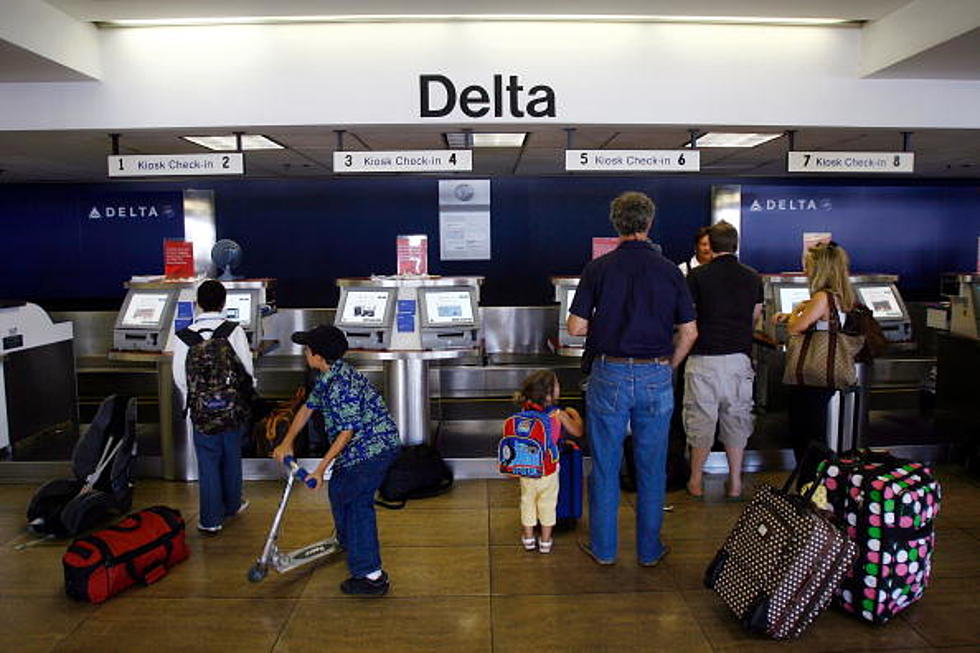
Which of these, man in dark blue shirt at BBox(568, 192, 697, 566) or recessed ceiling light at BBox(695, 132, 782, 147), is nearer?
man in dark blue shirt at BBox(568, 192, 697, 566)

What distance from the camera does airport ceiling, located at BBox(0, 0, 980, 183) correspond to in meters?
4.83

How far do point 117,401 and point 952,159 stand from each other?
9.42m

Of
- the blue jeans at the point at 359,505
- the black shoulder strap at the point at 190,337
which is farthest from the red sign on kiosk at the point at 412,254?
the blue jeans at the point at 359,505

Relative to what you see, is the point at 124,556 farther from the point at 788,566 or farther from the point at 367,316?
the point at 788,566

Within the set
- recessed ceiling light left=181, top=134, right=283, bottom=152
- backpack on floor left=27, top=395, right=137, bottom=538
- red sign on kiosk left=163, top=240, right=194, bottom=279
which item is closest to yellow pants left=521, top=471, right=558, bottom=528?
backpack on floor left=27, top=395, right=137, bottom=538

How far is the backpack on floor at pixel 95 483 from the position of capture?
459cm

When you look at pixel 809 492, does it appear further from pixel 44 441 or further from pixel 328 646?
pixel 44 441

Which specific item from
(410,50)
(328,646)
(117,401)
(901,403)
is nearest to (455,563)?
(328,646)

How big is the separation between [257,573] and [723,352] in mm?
→ 3052

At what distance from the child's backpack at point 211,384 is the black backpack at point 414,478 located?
1.12 m

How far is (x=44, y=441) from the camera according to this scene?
21.5 feet

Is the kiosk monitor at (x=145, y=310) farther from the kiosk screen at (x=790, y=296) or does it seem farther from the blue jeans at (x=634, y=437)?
the kiosk screen at (x=790, y=296)

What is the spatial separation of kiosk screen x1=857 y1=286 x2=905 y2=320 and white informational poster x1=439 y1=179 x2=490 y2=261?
17.1 ft

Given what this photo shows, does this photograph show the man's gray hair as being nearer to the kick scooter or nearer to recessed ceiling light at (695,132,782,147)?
the kick scooter
